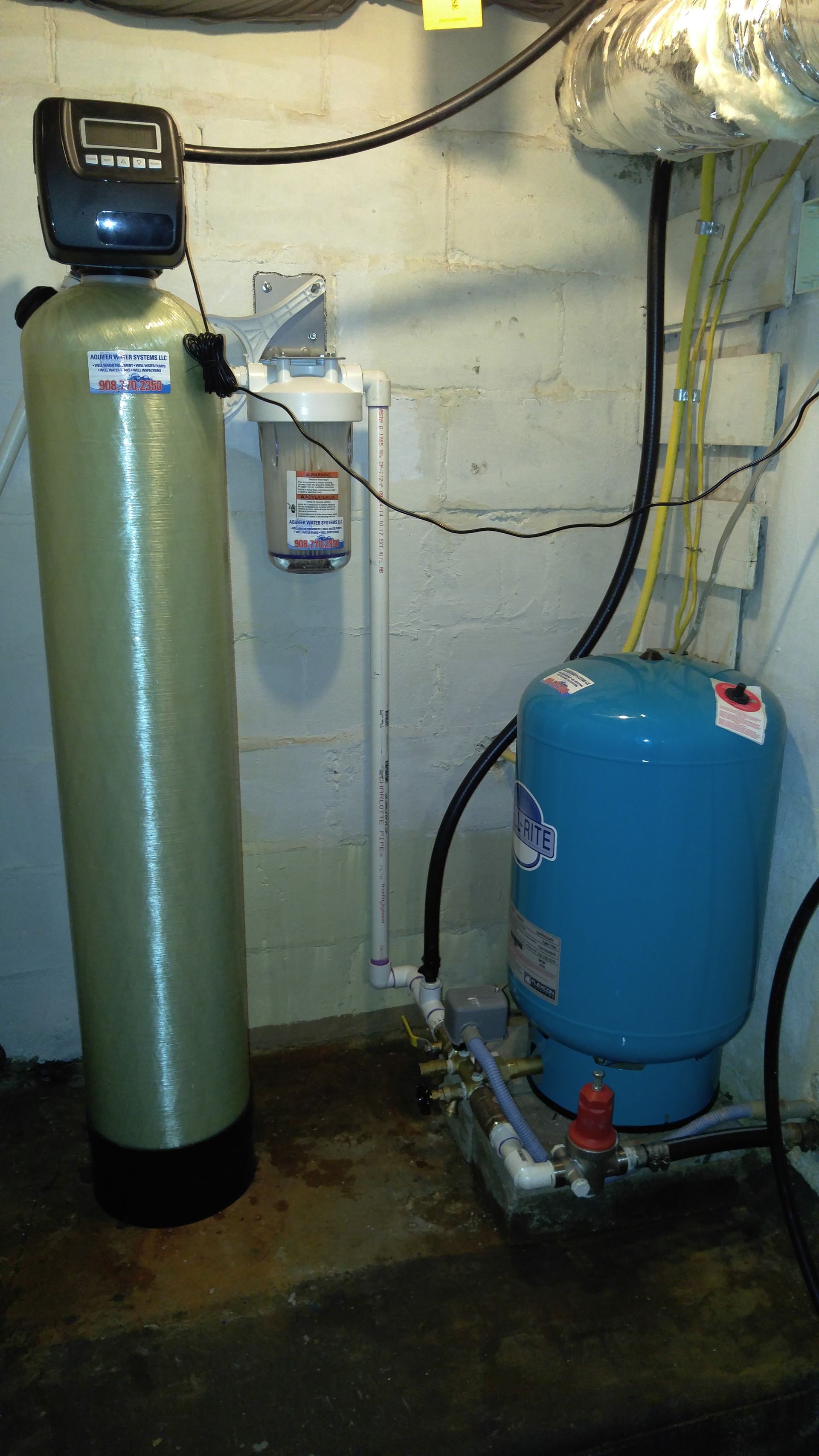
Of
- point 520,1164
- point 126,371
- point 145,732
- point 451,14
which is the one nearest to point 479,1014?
point 520,1164

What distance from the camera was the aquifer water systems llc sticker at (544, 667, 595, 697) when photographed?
1.45m

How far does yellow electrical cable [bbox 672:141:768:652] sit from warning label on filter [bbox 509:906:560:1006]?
0.61 meters

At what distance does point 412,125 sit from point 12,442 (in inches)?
30.2

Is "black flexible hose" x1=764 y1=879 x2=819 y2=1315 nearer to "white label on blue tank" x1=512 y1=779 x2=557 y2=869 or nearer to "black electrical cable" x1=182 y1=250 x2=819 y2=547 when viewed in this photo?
"white label on blue tank" x1=512 y1=779 x2=557 y2=869

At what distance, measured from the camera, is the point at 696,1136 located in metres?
1.46

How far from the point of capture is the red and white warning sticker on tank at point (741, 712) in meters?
1.37

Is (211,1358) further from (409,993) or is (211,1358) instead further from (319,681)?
(319,681)

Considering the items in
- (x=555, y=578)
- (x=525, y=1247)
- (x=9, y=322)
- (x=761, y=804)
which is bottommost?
(x=525, y=1247)

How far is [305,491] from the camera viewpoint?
1.54m

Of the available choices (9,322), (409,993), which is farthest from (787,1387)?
(9,322)

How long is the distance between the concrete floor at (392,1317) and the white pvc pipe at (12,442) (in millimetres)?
1169

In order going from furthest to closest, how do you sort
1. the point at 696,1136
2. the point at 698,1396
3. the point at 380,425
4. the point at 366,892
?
the point at 366,892, the point at 380,425, the point at 696,1136, the point at 698,1396

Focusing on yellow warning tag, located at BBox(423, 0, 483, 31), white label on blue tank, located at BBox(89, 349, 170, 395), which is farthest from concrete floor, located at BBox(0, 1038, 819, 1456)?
yellow warning tag, located at BBox(423, 0, 483, 31)

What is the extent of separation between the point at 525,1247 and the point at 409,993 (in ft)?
2.14
